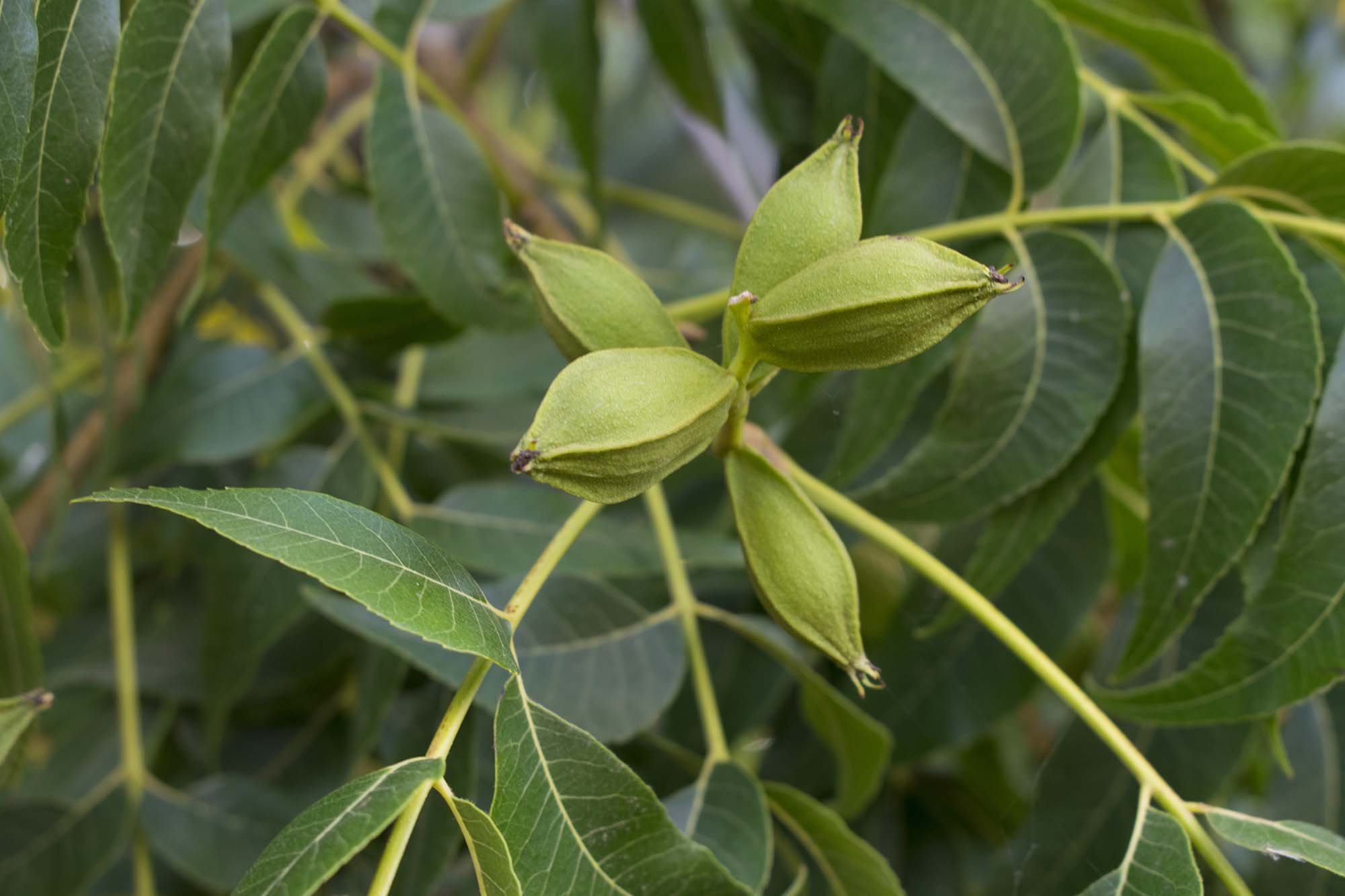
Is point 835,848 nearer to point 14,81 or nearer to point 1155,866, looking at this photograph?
point 1155,866

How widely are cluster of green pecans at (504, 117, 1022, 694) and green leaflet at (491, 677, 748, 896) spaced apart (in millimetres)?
126

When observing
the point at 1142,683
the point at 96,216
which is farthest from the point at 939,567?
the point at 96,216

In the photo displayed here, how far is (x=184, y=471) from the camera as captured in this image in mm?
1188

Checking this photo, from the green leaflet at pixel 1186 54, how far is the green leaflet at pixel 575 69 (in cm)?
46

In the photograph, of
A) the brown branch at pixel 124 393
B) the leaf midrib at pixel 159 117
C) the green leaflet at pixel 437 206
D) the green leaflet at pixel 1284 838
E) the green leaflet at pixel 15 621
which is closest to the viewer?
the green leaflet at pixel 1284 838

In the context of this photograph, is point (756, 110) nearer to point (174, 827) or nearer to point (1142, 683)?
point (1142, 683)

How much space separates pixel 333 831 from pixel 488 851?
0.07 metres

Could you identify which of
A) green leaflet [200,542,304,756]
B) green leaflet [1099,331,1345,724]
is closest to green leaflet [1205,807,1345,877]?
green leaflet [1099,331,1345,724]

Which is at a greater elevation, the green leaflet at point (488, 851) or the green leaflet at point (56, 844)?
the green leaflet at point (488, 851)

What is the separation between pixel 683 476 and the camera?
43.7 inches

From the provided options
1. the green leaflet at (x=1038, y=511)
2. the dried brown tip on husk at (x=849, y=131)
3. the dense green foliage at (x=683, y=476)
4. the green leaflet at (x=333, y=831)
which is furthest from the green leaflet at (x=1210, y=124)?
the green leaflet at (x=333, y=831)

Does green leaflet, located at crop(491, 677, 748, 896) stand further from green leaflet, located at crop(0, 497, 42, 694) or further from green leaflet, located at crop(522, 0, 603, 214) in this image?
green leaflet, located at crop(522, 0, 603, 214)

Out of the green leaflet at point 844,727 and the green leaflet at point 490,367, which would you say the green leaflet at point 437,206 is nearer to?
the green leaflet at point 490,367

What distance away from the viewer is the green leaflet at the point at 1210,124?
35.7 inches
